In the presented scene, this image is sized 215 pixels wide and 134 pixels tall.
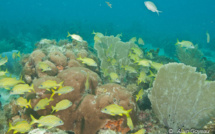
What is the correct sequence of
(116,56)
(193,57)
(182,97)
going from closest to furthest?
(182,97)
(116,56)
(193,57)

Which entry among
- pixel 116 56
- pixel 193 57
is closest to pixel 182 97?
pixel 116 56

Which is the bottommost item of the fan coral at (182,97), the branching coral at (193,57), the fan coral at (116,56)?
the fan coral at (182,97)

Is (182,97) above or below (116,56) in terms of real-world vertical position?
below

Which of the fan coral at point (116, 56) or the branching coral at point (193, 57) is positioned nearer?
the fan coral at point (116, 56)

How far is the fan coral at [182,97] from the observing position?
3.88 metres

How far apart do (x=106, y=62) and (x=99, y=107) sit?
12.3ft

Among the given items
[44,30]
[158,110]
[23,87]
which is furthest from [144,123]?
[44,30]

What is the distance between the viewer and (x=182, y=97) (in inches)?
161

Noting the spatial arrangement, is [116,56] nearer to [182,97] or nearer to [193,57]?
[182,97]

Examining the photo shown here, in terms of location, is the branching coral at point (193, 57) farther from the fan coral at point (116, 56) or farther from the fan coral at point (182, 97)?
the fan coral at point (182, 97)

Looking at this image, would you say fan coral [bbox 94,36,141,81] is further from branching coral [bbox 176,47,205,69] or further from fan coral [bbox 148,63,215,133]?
branching coral [bbox 176,47,205,69]

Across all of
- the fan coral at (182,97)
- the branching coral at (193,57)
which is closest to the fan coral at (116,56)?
the fan coral at (182,97)

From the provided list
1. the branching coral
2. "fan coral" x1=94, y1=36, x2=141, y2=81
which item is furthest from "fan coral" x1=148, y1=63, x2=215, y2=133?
the branching coral

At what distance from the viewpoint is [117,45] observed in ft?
24.5
